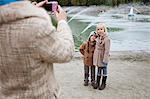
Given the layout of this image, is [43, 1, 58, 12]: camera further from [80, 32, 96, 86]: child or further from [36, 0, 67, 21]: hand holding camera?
[80, 32, 96, 86]: child

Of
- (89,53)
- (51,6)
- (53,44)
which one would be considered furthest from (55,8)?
(89,53)

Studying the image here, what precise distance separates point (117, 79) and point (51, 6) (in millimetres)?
6595

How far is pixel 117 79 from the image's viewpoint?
9.53 metres

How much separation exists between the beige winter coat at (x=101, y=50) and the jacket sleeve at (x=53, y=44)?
540cm

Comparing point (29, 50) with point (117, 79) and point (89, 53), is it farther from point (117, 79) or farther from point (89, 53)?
point (117, 79)

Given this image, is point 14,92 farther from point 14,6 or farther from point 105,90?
point 105,90

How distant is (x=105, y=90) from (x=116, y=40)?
691 centimetres

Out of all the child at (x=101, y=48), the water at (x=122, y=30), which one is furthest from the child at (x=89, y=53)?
the water at (x=122, y=30)

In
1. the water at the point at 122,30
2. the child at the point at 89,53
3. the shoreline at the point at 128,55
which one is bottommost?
the water at the point at 122,30

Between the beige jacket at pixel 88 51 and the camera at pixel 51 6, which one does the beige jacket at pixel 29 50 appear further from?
the beige jacket at pixel 88 51

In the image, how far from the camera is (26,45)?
2715 mm

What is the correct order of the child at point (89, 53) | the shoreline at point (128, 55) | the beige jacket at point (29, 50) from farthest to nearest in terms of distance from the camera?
the shoreline at point (128, 55)
the child at point (89, 53)
the beige jacket at point (29, 50)

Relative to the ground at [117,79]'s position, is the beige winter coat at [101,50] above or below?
above

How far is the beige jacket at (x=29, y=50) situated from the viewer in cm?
268
